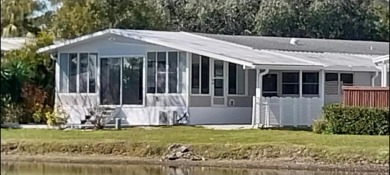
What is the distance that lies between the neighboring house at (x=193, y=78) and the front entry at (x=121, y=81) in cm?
4

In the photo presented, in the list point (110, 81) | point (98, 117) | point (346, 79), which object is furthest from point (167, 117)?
point (346, 79)

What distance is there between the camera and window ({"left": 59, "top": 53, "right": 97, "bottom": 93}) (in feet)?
123

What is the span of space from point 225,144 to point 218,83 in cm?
938

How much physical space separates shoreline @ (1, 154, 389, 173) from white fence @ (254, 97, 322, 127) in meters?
7.33

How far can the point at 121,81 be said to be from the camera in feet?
120

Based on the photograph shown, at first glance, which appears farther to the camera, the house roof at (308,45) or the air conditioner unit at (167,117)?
the house roof at (308,45)

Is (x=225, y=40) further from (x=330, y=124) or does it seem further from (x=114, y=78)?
(x=330, y=124)

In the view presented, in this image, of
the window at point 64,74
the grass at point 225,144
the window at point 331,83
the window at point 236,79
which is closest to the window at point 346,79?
the window at point 331,83

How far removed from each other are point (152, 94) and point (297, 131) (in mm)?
6554

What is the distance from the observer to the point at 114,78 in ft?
121

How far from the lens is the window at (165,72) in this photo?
35438 millimetres

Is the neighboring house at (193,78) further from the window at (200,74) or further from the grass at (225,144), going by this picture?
the grass at (225,144)

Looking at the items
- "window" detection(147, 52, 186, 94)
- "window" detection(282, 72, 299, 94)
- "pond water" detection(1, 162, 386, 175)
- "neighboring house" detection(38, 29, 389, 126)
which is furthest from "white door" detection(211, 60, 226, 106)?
"pond water" detection(1, 162, 386, 175)

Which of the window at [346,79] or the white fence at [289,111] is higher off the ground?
the window at [346,79]
